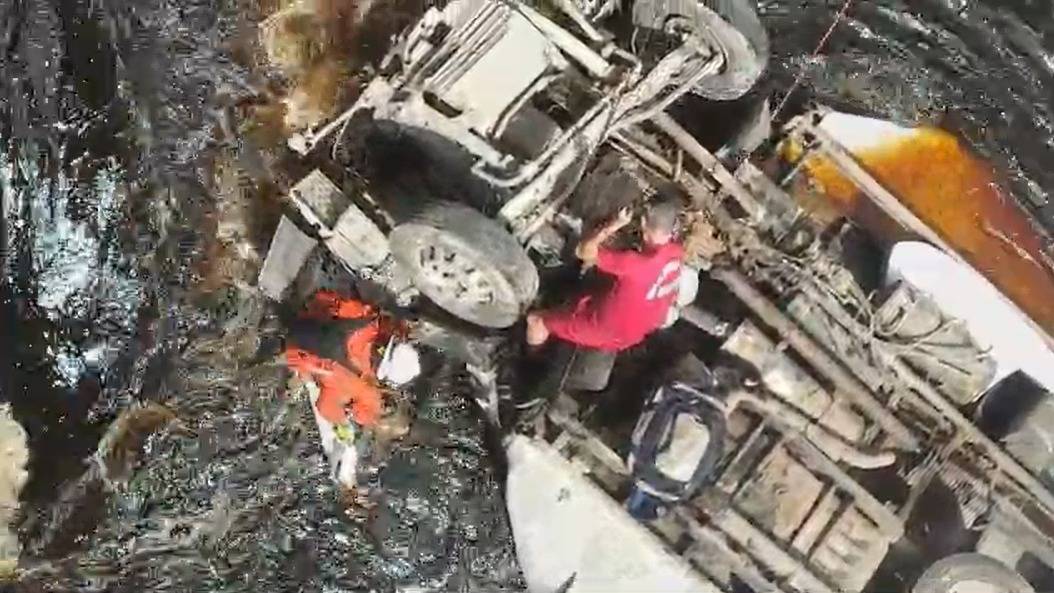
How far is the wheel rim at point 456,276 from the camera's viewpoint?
3.22 m

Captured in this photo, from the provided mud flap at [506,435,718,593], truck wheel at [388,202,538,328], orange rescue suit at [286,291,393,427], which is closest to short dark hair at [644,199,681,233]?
truck wheel at [388,202,538,328]

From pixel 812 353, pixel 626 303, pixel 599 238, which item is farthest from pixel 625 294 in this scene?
pixel 812 353

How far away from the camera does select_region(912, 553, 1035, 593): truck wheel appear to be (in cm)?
356

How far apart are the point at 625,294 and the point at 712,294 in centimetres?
43

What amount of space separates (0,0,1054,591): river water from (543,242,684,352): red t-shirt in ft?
1.73

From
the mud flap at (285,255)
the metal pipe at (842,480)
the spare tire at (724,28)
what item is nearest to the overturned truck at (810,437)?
the metal pipe at (842,480)

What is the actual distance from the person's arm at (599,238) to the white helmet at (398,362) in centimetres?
52

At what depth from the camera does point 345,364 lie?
3584 millimetres

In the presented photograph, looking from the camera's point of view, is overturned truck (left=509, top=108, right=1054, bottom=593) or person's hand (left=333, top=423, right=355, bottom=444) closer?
overturned truck (left=509, top=108, right=1054, bottom=593)

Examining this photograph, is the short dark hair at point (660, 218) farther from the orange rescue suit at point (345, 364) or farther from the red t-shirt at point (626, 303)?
the orange rescue suit at point (345, 364)

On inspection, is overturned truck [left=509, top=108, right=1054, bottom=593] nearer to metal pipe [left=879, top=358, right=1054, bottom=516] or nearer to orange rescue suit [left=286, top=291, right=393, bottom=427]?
metal pipe [left=879, top=358, right=1054, bottom=516]

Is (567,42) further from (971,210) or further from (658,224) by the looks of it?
(971,210)

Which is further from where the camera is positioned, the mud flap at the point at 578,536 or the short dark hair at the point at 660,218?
the mud flap at the point at 578,536

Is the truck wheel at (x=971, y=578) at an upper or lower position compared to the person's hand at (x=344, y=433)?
upper
